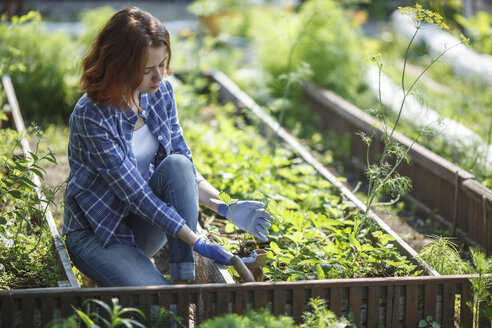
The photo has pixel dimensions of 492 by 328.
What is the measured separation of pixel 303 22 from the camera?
260 inches

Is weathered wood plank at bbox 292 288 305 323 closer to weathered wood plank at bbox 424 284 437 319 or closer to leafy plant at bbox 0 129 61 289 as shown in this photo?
weathered wood plank at bbox 424 284 437 319

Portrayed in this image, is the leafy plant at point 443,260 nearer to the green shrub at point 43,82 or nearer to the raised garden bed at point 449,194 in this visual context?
the raised garden bed at point 449,194

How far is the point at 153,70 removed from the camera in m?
2.96

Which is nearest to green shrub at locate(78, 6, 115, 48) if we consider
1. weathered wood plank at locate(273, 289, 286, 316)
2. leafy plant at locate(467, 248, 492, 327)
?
weathered wood plank at locate(273, 289, 286, 316)

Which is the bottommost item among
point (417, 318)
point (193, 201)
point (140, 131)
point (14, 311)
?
point (417, 318)

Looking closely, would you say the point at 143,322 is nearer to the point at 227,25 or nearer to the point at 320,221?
the point at 320,221

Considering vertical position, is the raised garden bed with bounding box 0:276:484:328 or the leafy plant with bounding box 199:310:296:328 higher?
the leafy plant with bounding box 199:310:296:328

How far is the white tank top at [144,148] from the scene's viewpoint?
3191 mm

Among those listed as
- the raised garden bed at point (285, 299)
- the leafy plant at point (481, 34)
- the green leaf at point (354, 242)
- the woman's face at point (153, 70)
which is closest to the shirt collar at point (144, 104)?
the woman's face at point (153, 70)

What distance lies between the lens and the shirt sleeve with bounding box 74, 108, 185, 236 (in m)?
2.88

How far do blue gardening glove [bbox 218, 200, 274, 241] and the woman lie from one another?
1.03ft

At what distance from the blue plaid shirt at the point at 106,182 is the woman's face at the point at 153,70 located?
0.50 feet

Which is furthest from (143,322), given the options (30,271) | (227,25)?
(227,25)

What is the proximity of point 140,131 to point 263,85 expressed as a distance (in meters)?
3.87
